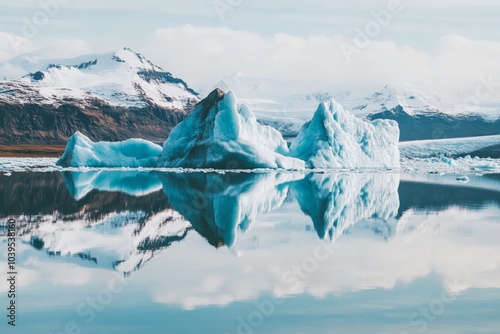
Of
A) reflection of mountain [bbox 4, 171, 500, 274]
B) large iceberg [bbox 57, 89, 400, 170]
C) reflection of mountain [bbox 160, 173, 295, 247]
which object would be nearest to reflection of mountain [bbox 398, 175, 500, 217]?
reflection of mountain [bbox 4, 171, 500, 274]

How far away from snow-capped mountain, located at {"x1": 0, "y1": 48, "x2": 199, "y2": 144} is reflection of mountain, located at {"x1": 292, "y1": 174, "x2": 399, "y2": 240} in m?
112

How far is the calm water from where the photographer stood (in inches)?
260

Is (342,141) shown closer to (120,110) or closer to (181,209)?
(181,209)

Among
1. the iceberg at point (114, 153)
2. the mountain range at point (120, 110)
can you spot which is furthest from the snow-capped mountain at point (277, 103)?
the iceberg at point (114, 153)

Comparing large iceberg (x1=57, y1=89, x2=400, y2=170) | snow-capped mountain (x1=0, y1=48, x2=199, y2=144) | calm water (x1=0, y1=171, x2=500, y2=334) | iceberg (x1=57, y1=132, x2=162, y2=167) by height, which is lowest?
snow-capped mountain (x1=0, y1=48, x2=199, y2=144)

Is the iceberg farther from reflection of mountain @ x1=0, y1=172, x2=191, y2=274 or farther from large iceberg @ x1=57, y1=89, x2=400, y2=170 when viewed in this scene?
reflection of mountain @ x1=0, y1=172, x2=191, y2=274

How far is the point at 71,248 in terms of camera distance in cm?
1027

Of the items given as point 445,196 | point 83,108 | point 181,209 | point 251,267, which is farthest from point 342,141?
point 83,108

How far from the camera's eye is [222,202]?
1702cm

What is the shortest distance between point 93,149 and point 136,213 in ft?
90.4

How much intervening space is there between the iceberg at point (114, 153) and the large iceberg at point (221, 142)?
3.52 m

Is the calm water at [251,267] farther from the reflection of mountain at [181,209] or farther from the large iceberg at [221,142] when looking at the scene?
the large iceberg at [221,142]

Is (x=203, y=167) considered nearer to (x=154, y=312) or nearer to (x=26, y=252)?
(x=26, y=252)

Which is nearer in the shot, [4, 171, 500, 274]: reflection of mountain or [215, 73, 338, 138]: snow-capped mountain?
[4, 171, 500, 274]: reflection of mountain
